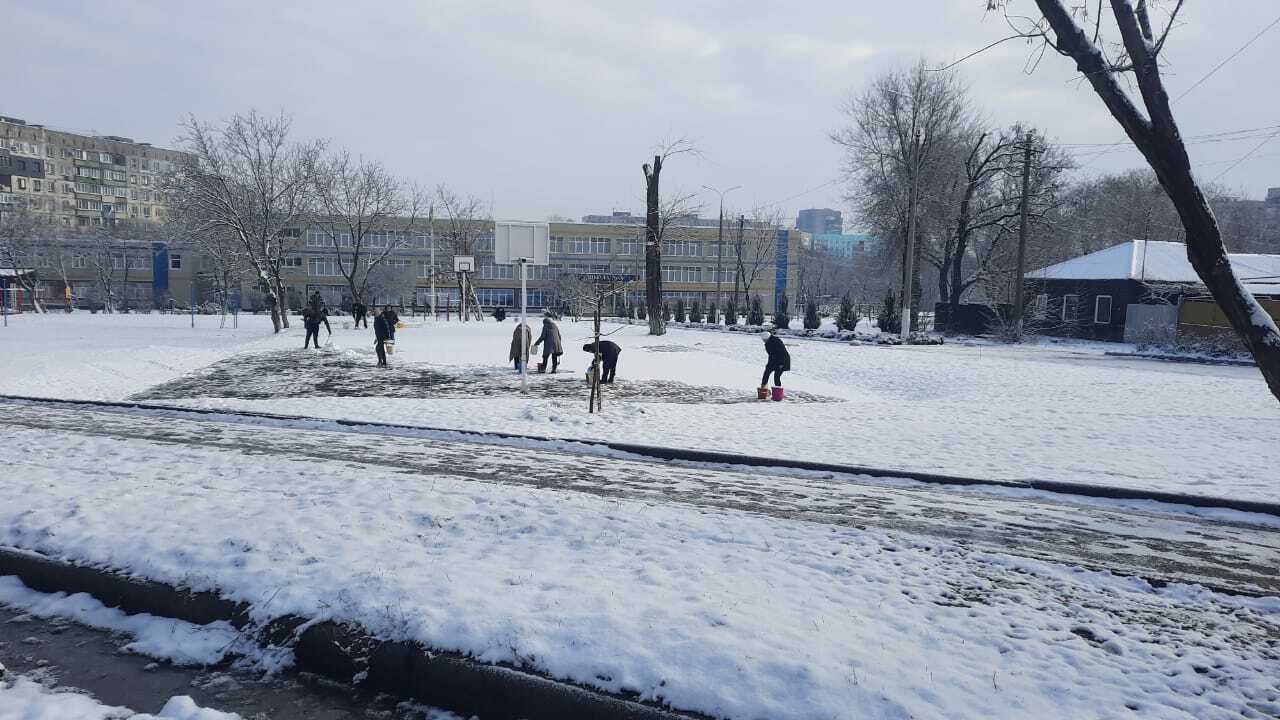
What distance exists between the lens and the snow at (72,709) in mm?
3525

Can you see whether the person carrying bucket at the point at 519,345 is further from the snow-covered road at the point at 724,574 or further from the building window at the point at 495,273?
the building window at the point at 495,273

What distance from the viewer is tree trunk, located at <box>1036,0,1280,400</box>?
215 inches

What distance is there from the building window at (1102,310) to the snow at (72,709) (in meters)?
43.4

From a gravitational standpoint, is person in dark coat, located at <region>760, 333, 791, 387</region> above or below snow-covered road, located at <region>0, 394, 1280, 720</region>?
above

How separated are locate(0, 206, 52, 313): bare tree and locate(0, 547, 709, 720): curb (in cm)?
6223

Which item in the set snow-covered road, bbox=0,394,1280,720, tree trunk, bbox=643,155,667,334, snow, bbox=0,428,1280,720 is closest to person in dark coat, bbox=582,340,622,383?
snow-covered road, bbox=0,394,1280,720

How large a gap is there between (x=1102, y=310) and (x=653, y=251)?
23.8 meters

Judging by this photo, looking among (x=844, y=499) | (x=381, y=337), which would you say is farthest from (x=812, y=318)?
(x=844, y=499)

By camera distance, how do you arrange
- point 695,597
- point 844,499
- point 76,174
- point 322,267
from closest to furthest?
point 695,597 → point 844,499 → point 322,267 → point 76,174

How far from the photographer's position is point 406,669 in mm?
3889

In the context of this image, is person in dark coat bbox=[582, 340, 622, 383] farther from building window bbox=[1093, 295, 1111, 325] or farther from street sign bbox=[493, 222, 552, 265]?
building window bbox=[1093, 295, 1111, 325]

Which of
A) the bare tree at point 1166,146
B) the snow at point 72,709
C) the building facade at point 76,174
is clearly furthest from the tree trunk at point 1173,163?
the building facade at point 76,174

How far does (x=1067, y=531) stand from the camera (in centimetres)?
652

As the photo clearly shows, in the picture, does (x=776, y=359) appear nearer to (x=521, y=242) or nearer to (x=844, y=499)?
(x=521, y=242)
